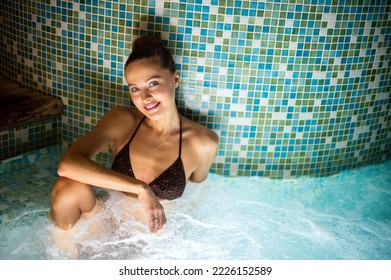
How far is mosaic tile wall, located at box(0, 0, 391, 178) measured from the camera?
314 cm

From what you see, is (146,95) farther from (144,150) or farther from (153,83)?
(144,150)

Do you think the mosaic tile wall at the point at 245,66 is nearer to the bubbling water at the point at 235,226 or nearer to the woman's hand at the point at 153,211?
the bubbling water at the point at 235,226

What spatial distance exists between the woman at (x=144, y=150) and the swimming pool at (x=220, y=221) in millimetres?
149

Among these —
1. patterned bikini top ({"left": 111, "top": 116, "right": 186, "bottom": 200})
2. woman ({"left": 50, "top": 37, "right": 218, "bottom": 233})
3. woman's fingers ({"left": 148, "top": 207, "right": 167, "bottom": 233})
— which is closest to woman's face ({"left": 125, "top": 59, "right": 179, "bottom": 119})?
woman ({"left": 50, "top": 37, "right": 218, "bottom": 233})

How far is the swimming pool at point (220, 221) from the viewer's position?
2805 mm

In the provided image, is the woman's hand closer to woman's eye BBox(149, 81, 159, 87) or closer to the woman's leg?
the woman's leg

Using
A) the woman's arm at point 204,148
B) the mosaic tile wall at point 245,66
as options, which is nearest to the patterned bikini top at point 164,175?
the woman's arm at point 204,148

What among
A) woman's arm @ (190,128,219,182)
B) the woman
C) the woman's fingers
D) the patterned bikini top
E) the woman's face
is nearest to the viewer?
the woman's fingers

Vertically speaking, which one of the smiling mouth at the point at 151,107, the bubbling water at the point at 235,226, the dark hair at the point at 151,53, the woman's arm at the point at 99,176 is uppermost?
the dark hair at the point at 151,53

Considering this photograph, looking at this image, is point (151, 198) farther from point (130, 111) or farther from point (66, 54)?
point (66, 54)

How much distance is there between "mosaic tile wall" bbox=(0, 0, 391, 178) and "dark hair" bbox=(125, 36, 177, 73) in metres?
0.28

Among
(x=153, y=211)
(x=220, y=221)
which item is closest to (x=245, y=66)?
(x=220, y=221)
